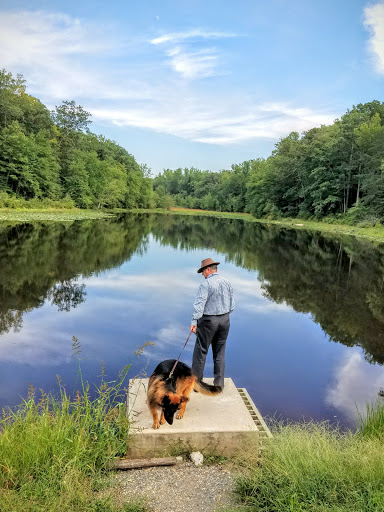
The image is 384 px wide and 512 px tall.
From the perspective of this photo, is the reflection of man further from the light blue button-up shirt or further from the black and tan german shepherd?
the black and tan german shepherd

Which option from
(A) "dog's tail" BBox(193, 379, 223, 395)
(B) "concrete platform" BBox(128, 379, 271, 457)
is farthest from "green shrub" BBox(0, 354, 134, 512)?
(A) "dog's tail" BBox(193, 379, 223, 395)

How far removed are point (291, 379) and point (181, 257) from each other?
1426 centimetres

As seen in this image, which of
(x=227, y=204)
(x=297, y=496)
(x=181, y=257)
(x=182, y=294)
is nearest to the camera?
(x=297, y=496)

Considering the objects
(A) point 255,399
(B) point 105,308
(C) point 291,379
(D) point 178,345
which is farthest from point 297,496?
(B) point 105,308

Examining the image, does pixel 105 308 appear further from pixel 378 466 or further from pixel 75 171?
pixel 75 171

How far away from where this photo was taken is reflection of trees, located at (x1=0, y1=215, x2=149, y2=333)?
1043 cm

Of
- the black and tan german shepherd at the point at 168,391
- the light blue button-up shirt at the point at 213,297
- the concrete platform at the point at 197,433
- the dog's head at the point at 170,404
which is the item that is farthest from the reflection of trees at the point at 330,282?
the dog's head at the point at 170,404

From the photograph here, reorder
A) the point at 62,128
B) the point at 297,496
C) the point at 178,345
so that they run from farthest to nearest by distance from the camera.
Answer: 1. the point at 62,128
2. the point at 178,345
3. the point at 297,496

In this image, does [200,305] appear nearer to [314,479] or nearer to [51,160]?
[314,479]

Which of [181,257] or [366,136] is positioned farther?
[366,136]

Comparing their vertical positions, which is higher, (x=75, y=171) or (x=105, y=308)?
(x=75, y=171)

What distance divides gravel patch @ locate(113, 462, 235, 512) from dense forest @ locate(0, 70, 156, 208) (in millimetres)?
42301

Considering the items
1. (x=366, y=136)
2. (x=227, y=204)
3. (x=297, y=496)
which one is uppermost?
(x=366, y=136)

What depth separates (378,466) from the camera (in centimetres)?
335
